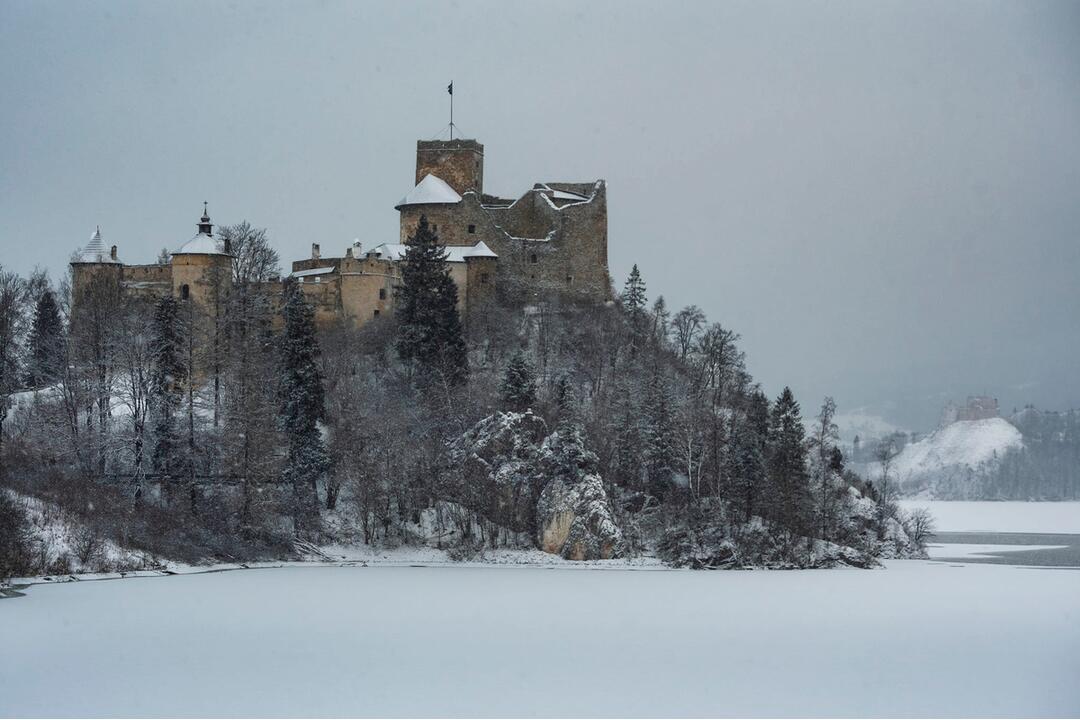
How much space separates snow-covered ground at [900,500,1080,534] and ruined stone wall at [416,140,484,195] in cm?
2992

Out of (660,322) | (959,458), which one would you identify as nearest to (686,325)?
(660,322)

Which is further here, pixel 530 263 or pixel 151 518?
pixel 530 263

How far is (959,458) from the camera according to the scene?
182 metres

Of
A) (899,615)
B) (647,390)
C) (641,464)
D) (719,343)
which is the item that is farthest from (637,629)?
(719,343)

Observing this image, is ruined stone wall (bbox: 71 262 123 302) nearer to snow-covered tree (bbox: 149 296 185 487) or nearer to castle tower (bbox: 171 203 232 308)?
castle tower (bbox: 171 203 232 308)

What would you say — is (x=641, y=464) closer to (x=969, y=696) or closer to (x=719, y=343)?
(x=719, y=343)

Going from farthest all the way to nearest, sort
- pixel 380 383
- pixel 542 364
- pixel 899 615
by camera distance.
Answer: pixel 542 364, pixel 380 383, pixel 899 615

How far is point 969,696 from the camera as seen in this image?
1839 cm

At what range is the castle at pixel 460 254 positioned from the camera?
178ft

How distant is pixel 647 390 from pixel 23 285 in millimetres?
26933

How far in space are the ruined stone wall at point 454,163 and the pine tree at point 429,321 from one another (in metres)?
11.7

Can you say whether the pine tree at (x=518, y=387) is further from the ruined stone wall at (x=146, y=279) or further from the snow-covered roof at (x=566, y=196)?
the snow-covered roof at (x=566, y=196)

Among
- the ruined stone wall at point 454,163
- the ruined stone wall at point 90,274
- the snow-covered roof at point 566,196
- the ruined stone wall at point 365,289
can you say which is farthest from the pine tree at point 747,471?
the ruined stone wall at point 90,274

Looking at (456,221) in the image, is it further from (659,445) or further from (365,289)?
(659,445)
